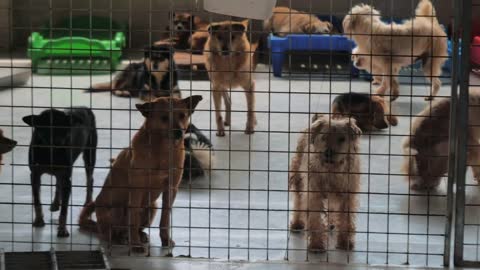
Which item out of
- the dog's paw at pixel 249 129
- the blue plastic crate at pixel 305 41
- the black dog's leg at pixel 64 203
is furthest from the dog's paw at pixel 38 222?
the blue plastic crate at pixel 305 41

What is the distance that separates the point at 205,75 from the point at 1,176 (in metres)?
2.27

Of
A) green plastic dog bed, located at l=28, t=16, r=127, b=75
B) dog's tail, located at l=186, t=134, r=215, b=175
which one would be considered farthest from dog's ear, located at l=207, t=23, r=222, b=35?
green plastic dog bed, located at l=28, t=16, r=127, b=75

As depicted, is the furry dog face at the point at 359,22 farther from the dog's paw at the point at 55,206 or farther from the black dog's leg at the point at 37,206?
the black dog's leg at the point at 37,206

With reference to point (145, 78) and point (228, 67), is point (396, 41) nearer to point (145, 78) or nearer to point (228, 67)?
point (228, 67)

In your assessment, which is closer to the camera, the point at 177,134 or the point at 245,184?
the point at 177,134

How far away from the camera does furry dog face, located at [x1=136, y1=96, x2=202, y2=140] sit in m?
3.39

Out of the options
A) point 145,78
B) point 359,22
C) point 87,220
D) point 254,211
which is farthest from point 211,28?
point 145,78

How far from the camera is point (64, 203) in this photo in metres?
3.62

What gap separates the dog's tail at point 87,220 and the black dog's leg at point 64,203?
0.25 feet

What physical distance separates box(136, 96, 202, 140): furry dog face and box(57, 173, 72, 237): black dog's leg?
480 mm

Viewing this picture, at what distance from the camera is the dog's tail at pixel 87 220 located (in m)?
3.62

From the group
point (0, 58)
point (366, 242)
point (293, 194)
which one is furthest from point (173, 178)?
point (0, 58)

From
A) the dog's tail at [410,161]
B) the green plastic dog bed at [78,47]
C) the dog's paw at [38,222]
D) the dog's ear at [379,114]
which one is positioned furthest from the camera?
the green plastic dog bed at [78,47]

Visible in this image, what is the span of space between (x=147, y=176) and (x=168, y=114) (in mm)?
274
